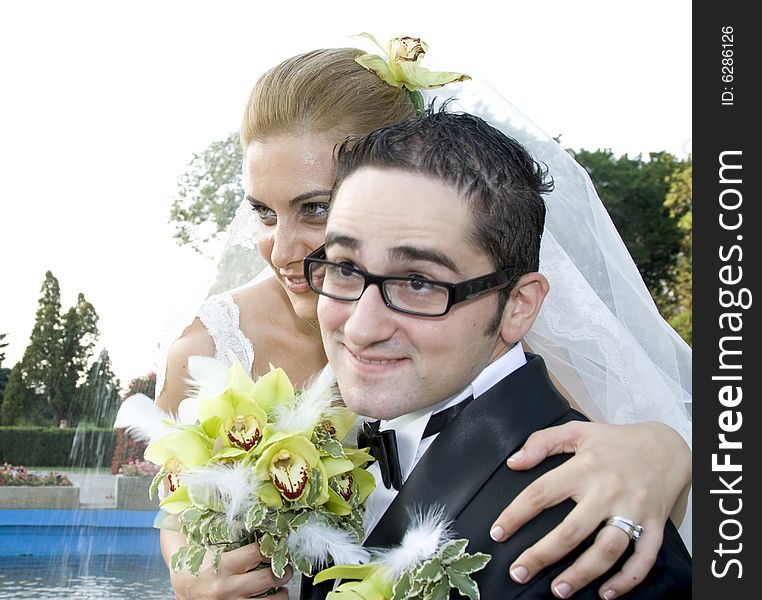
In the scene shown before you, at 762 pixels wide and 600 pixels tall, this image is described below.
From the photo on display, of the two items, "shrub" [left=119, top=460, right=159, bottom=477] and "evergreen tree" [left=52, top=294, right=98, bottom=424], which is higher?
"evergreen tree" [left=52, top=294, right=98, bottom=424]

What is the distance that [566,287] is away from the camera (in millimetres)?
3449

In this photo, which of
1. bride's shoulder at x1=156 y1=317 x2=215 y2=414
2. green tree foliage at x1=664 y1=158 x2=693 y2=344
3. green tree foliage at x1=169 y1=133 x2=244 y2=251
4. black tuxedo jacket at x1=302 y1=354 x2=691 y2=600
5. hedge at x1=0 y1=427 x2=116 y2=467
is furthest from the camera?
green tree foliage at x1=664 y1=158 x2=693 y2=344

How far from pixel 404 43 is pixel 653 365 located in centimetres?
149

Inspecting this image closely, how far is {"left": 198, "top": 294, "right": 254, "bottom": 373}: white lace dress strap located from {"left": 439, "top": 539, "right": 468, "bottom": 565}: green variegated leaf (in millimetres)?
2046

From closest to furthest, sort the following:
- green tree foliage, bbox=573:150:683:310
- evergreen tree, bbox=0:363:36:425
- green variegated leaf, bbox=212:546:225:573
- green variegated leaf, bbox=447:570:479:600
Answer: green variegated leaf, bbox=447:570:479:600 < green variegated leaf, bbox=212:546:225:573 < evergreen tree, bbox=0:363:36:425 < green tree foliage, bbox=573:150:683:310

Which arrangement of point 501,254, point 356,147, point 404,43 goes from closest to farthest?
point 501,254
point 356,147
point 404,43

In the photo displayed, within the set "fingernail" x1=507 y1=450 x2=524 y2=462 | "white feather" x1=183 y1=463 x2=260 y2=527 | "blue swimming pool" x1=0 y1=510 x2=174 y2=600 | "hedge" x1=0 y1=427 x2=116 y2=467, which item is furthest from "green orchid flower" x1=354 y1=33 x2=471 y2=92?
"hedge" x1=0 y1=427 x2=116 y2=467

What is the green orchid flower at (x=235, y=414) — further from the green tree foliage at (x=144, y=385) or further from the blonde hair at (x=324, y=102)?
the green tree foliage at (x=144, y=385)

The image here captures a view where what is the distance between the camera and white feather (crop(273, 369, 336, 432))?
2.28 metres

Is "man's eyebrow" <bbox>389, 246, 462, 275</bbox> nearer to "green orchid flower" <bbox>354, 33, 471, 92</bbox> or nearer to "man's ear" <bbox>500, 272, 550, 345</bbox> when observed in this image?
"man's ear" <bbox>500, 272, 550, 345</bbox>

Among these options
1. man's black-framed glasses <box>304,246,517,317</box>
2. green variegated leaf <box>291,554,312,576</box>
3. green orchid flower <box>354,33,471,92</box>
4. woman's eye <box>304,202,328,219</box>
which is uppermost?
green orchid flower <box>354,33,471,92</box>
